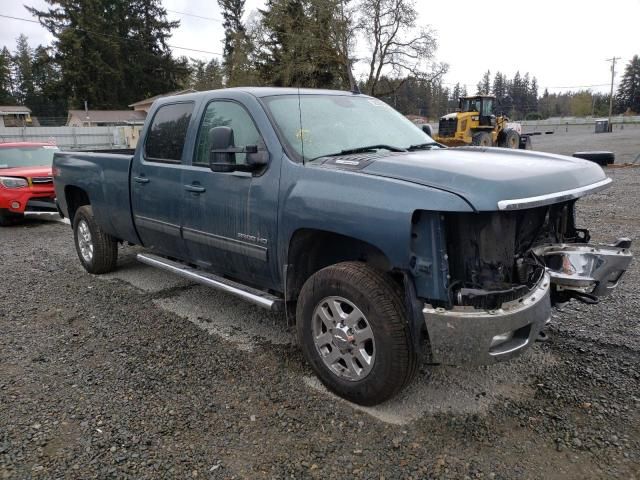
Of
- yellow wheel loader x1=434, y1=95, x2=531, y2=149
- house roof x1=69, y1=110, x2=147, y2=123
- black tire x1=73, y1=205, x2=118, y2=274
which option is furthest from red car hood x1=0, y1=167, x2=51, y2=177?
house roof x1=69, y1=110, x2=147, y2=123

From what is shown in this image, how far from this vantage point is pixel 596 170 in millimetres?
3340

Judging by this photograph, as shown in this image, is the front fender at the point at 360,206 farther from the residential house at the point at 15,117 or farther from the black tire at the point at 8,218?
the residential house at the point at 15,117

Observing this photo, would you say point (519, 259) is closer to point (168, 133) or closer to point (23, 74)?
point (168, 133)

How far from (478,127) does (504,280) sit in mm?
21277

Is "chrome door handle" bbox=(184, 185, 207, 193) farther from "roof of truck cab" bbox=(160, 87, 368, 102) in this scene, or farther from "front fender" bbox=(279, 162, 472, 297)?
"front fender" bbox=(279, 162, 472, 297)

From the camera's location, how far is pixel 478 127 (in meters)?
22.7

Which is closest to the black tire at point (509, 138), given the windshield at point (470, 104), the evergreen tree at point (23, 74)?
the windshield at point (470, 104)

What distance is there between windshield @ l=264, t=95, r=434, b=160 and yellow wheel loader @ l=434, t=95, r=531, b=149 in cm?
1800

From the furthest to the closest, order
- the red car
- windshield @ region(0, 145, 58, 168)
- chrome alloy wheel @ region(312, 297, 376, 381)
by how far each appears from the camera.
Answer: windshield @ region(0, 145, 58, 168), the red car, chrome alloy wheel @ region(312, 297, 376, 381)

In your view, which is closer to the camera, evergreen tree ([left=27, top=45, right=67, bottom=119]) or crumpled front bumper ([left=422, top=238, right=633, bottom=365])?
crumpled front bumper ([left=422, top=238, right=633, bottom=365])

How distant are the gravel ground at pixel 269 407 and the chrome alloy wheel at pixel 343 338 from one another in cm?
24

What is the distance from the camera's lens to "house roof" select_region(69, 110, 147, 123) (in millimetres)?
53556

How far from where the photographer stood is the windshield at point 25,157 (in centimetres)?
1003

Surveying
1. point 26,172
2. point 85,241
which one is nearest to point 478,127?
point 26,172
